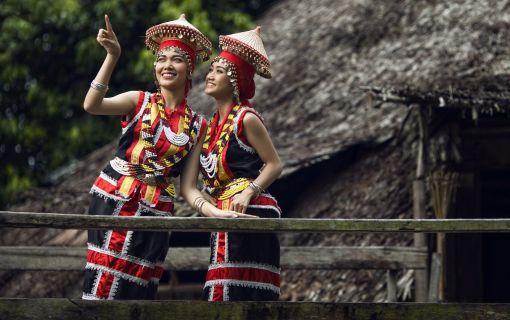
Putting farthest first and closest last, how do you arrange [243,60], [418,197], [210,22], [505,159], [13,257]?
[210,22]
[505,159]
[418,197]
[13,257]
[243,60]

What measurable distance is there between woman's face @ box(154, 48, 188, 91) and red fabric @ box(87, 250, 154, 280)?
90 cm

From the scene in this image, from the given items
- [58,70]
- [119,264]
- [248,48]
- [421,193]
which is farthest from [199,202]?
[58,70]

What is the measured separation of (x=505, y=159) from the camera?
975 centimetres

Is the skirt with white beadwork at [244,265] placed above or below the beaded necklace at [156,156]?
below

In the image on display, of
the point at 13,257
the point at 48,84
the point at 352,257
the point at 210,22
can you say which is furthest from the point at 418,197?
the point at 48,84

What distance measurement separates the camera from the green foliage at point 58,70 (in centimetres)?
1579

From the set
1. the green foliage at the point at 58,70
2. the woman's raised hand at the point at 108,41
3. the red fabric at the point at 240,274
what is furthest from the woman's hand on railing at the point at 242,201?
the green foliage at the point at 58,70

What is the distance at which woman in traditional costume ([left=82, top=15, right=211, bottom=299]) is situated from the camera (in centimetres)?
595

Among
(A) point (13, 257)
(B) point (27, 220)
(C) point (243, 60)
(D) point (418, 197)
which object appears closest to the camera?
(B) point (27, 220)

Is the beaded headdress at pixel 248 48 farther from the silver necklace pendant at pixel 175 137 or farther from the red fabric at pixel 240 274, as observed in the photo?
the red fabric at pixel 240 274

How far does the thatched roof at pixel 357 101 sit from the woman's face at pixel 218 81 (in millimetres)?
3314

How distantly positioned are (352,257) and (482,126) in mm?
1835

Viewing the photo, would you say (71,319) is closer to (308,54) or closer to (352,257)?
(352,257)

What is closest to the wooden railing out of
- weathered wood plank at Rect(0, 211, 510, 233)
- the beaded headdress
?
weathered wood plank at Rect(0, 211, 510, 233)
